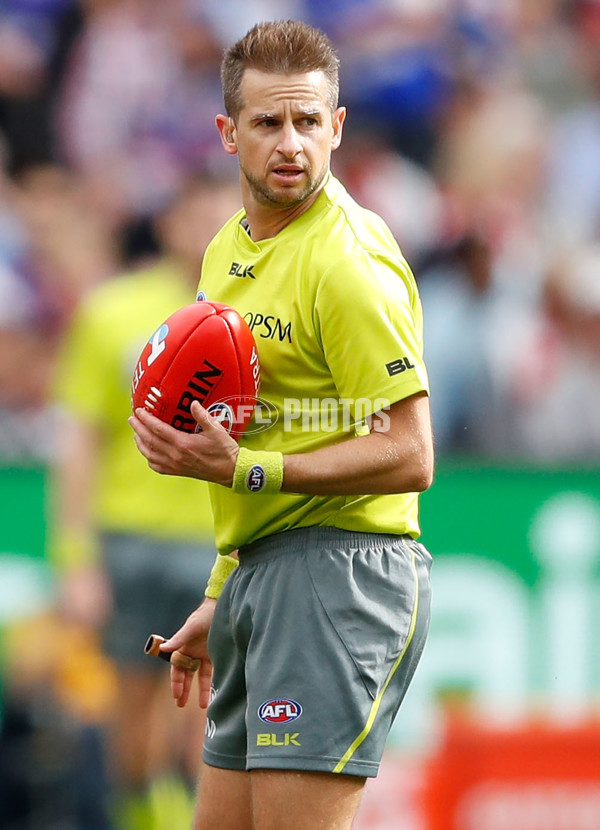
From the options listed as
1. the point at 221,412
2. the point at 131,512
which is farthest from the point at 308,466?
the point at 131,512

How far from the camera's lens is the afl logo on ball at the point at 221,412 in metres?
3.25

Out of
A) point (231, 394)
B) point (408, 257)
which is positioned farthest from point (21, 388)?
point (231, 394)

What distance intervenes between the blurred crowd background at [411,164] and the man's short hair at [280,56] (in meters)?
4.29

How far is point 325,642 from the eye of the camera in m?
3.25

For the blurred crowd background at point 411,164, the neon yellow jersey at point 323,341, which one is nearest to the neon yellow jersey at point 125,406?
the blurred crowd background at point 411,164

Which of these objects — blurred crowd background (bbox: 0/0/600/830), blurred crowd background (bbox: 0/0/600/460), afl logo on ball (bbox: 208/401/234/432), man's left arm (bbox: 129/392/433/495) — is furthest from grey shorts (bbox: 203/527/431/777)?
blurred crowd background (bbox: 0/0/600/460)

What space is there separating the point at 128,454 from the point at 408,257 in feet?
8.97

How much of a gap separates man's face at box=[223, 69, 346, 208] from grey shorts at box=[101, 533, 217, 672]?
2865mm

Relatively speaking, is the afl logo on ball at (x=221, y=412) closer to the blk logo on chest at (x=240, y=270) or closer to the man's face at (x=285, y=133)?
the blk logo on chest at (x=240, y=270)

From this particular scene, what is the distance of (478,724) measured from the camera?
616 centimetres

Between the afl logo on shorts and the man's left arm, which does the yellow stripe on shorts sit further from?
the man's left arm

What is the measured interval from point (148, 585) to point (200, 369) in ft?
9.70

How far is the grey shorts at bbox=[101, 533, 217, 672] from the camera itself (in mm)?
5980

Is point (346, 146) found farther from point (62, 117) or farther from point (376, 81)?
point (62, 117)
